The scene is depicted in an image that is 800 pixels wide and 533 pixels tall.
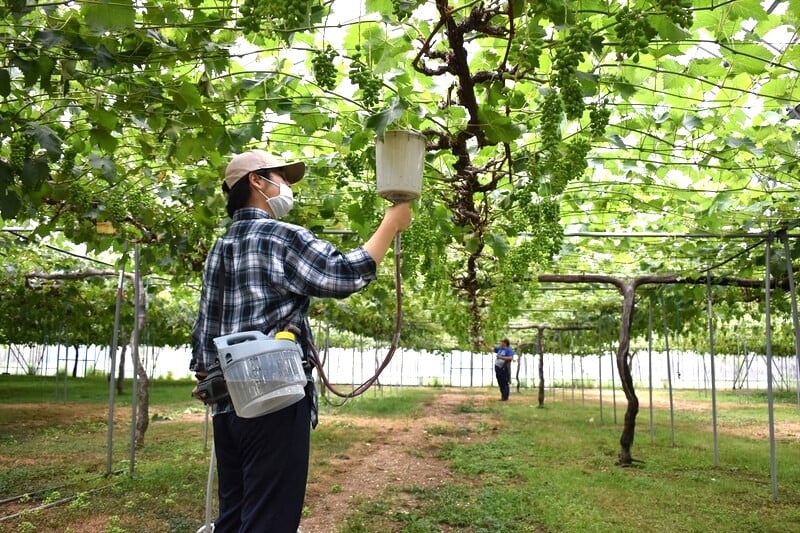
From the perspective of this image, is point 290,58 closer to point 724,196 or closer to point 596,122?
point 596,122

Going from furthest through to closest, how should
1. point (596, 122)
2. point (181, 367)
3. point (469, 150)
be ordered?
1. point (181, 367)
2. point (469, 150)
3. point (596, 122)

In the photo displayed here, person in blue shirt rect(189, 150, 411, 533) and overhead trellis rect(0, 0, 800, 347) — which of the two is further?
overhead trellis rect(0, 0, 800, 347)

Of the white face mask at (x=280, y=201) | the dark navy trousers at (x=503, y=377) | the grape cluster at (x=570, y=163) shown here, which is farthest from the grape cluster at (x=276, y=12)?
the dark navy trousers at (x=503, y=377)

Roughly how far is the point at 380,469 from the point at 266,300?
5535mm

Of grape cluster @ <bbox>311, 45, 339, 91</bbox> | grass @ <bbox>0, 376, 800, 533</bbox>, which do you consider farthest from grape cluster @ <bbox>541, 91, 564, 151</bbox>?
grass @ <bbox>0, 376, 800, 533</bbox>

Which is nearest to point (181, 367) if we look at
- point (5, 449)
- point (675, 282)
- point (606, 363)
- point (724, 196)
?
point (606, 363)

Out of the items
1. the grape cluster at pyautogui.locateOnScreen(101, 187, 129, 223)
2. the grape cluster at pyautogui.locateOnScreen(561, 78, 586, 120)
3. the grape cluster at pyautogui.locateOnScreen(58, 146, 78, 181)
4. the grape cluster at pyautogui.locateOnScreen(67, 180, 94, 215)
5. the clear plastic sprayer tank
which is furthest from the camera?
the grape cluster at pyautogui.locateOnScreen(101, 187, 129, 223)

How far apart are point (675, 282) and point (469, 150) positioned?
4.98 meters

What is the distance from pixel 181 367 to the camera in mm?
35750

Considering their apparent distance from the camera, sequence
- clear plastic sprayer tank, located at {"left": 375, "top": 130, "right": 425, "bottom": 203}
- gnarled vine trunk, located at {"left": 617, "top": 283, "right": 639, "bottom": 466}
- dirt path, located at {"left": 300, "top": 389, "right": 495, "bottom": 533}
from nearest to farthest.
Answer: clear plastic sprayer tank, located at {"left": 375, "top": 130, "right": 425, "bottom": 203} < dirt path, located at {"left": 300, "top": 389, "right": 495, "bottom": 533} < gnarled vine trunk, located at {"left": 617, "top": 283, "right": 639, "bottom": 466}

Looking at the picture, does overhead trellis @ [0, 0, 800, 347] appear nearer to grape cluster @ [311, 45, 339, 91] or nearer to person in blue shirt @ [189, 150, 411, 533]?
grape cluster @ [311, 45, 339, 91]

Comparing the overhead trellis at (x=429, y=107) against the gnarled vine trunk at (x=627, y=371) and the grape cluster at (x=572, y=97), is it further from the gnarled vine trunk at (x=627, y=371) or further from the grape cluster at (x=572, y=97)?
the gnarled vine trunk at (x=627, y=371)

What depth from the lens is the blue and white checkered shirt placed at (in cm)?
205

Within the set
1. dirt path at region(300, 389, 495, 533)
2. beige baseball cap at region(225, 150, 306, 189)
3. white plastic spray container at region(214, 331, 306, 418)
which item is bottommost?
dirt path at region(300, 389, 495, 533)
